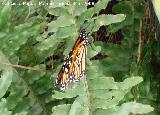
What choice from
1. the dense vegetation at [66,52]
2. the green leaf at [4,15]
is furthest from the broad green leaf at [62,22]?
the green leaf at [4,15]

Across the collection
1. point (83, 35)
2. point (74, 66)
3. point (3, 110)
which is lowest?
point (3, 110)

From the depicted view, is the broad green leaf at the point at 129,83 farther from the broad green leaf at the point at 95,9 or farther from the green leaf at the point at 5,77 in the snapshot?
the green leaf at the point at 5,77

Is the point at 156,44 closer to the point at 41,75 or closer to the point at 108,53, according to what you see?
the point at 108,53

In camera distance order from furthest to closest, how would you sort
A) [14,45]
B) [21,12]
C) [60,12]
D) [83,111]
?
[21,12] < [14,45] < [60,12] < [83,111]

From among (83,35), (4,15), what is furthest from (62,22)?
(4,15)

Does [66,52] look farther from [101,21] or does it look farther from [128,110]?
[128,110]

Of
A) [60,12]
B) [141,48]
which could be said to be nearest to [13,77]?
[60,12]

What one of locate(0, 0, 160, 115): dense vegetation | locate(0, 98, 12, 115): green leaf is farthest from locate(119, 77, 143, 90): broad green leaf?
locate(0, 98, 12, 115): green leaf

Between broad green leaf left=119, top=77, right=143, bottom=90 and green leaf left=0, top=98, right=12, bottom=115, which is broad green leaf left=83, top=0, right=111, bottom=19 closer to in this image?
broad green leaf left=119, top=77, right=143, bottom=90
